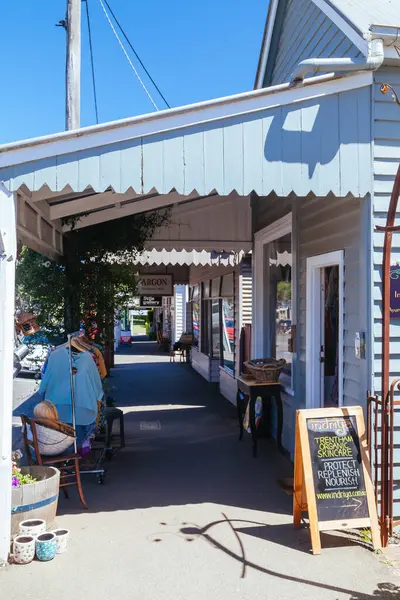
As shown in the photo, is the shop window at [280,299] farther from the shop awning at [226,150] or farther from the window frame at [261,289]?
the shop awning at [226,150]

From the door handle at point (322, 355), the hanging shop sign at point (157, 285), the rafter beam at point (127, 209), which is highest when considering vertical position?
the rafter beam at point (127, 209)

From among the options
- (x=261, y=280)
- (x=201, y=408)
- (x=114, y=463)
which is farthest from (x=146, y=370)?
(x=114, y=463)

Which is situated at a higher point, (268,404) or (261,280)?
(261,280)

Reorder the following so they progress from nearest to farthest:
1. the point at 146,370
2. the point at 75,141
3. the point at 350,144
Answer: the point at 75,141 < the point at 350,144 < the point at 146,370

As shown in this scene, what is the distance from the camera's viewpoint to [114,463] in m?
6.40

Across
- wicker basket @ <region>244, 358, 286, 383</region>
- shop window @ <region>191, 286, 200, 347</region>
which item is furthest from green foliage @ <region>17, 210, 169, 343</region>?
shop window @ <region>191, 286, 200, 347</region>

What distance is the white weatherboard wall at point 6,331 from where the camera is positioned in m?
3.91

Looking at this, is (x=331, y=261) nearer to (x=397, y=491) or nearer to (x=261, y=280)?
(x=397, y=491)

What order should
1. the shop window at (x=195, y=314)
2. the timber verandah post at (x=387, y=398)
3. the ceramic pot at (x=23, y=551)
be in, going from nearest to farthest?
the ceramic pot at (x=23, y=551) → the timber verandah post at (x=387, y=398) → the shop window at (x=195, y=314)

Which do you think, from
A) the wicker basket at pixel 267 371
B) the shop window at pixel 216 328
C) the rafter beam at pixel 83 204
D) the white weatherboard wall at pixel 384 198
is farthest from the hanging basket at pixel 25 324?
the shop window at pixel 216 328

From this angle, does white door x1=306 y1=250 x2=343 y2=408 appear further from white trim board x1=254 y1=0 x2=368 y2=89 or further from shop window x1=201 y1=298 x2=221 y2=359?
shop window x1=201 y1=298 x2=221 y2=359

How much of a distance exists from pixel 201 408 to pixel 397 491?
589 cm

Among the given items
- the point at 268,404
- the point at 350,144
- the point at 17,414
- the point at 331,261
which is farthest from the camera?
the point at 17,414

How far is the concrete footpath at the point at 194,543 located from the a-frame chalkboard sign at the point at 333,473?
22 centimetres
